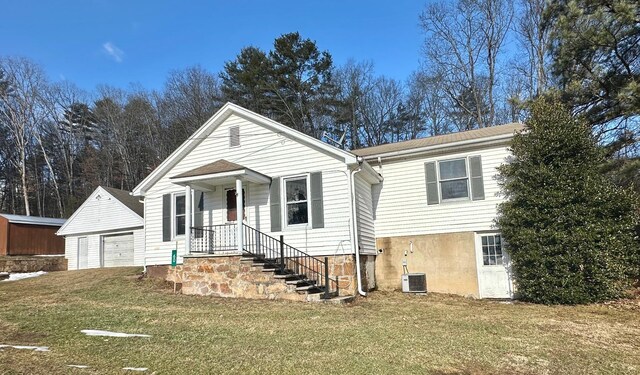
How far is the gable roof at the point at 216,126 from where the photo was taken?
38.6 feet

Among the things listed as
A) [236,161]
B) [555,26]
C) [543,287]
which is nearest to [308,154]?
[236,161]

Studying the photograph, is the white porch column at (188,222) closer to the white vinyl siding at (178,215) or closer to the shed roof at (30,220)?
the white vinyl siding at (178,215)

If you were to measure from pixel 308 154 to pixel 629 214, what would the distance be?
8.07m

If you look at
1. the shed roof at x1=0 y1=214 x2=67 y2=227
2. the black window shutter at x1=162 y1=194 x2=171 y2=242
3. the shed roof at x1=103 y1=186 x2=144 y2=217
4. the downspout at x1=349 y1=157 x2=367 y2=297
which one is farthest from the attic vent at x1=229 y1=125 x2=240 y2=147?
the shed roof at x1=0 y1=214 x2=67 y2=227

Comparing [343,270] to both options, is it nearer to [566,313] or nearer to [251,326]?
[251,326]

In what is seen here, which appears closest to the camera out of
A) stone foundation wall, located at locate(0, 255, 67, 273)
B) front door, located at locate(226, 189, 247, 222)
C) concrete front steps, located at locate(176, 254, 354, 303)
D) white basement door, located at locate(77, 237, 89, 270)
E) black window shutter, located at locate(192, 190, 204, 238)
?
concrete front steps, located at locate(176, 254, 354, 303)

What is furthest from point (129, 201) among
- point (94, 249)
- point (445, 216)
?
point (445, 216)

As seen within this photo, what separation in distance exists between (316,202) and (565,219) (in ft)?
20.2

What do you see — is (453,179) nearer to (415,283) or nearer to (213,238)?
(415,283)

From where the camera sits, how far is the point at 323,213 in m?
11.8

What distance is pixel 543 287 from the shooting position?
10.2 meters

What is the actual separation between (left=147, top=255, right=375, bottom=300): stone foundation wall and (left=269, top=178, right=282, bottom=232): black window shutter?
1551 millimetres

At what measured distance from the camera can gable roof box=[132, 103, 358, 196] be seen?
11773mm

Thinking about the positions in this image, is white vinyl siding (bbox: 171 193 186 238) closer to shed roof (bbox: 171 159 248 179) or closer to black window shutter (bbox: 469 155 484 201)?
shed roof (bbox: 171 159 248 179)
